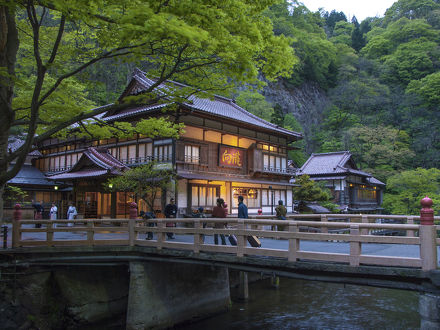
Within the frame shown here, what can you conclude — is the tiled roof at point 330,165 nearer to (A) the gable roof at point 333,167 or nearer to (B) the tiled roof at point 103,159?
(A) the gable roof at point 333,167

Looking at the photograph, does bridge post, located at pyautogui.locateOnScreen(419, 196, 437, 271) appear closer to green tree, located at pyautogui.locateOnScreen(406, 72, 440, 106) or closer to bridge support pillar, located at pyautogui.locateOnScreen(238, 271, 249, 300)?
bridge support pillar, located at pyautogui.locateOnScreen(238, 271, 249, 300)

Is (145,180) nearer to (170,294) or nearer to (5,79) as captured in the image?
(170,294)

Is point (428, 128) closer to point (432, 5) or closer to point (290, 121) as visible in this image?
point (290, 121)

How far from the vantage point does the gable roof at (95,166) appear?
2444cm

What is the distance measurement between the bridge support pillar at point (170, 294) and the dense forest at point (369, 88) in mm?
29040

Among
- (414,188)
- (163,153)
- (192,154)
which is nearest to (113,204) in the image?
(163,153)

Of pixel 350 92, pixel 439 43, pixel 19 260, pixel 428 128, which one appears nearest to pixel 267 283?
pixel 19 260

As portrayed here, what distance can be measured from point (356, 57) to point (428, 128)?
23655 mm

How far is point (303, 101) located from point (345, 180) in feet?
83.2

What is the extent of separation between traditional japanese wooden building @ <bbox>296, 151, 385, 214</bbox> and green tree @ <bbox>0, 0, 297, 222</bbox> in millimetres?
37806

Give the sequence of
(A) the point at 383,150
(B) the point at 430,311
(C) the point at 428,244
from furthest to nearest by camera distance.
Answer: (A) the point at 383,150, (C) the point at 428,244, (B) the point at 430,311

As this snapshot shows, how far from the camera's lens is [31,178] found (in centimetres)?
3494

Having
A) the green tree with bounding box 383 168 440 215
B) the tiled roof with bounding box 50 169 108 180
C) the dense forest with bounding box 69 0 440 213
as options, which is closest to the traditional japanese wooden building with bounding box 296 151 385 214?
the dense forest with bounding box 69 0 440 213

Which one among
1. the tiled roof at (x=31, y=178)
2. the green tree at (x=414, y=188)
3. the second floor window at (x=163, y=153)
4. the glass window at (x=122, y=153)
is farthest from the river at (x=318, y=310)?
the tiled roof at (x=31, y=178)
